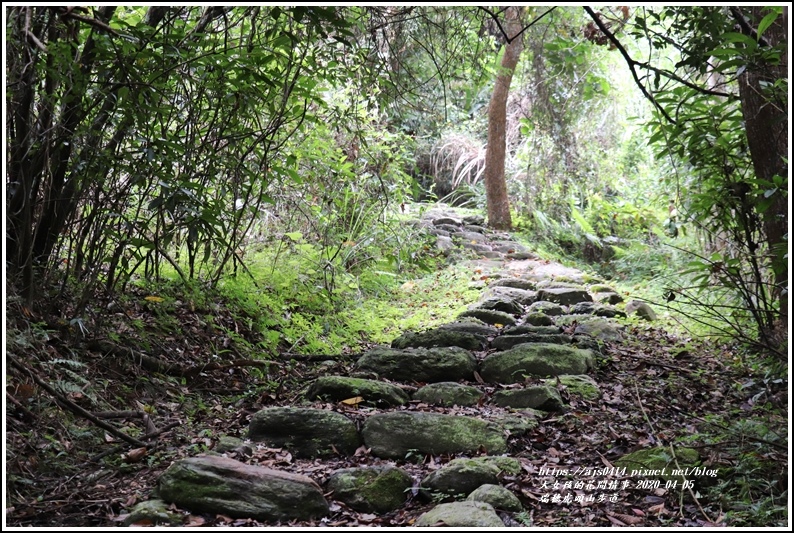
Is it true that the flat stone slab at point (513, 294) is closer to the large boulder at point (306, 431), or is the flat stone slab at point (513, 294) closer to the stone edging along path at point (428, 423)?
the stone edging along path at point (428, 423)

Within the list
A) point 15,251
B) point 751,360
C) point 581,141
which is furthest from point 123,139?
point 581,141

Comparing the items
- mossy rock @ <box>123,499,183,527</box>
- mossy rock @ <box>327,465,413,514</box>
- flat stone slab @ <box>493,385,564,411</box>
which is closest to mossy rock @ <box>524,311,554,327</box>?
flat stone slab @ <box>493,385,564,411</box>

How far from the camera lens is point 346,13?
15.3ft

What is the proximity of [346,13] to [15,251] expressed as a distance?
2.65 m

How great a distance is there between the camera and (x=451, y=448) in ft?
10.4

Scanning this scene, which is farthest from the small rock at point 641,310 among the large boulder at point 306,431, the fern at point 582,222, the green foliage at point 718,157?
the fern at point 582,222

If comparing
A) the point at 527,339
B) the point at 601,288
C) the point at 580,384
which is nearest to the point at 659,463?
the point at 580,384

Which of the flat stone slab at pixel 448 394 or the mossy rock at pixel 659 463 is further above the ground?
the flat stone slab at pixel 448 394

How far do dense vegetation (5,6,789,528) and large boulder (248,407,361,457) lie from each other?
88cm

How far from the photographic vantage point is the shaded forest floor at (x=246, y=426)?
8.36 feet

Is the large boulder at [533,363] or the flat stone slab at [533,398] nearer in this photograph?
the flat stone slab at [533,398]

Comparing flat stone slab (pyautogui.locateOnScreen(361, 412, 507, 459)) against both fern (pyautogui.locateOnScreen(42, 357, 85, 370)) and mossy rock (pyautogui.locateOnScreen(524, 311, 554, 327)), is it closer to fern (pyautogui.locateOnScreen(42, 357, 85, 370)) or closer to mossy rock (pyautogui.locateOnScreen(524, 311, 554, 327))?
fern (pyautogui.locateOnScreen(42, 357, 85, 370))

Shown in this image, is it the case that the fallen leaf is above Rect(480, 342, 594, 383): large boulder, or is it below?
below

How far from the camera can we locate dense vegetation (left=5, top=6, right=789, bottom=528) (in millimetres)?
3316
